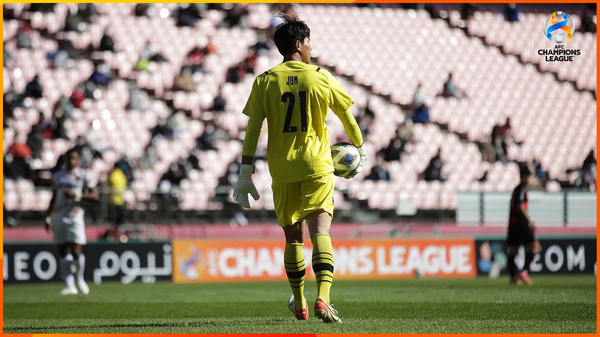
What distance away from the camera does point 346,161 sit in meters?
6.54

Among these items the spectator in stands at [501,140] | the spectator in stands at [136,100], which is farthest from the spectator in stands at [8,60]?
the spectator in stands at [501,140]

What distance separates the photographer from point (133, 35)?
879 inches

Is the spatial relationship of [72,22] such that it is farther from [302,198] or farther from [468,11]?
[302,198]

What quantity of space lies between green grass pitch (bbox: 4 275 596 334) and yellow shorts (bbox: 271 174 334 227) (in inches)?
31.4

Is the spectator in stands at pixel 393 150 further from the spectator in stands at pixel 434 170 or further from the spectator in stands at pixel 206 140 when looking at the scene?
the spectator in stands at pixel 206 140

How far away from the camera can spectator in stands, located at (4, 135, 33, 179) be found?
17688 mm

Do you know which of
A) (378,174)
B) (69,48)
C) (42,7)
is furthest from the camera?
(42,7)

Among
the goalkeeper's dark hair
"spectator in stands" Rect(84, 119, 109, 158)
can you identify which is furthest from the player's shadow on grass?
"spectator in stands" Rect(84, 119, 109, 158)

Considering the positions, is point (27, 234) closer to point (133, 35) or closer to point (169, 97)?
point (169, 97)

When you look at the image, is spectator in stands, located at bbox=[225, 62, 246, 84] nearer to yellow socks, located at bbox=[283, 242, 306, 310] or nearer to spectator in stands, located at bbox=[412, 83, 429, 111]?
spectator in stands, located at bbox=[412, 83, 429, 111]

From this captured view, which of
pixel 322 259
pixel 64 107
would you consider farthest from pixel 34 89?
pixel 322 259

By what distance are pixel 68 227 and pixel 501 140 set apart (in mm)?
13490

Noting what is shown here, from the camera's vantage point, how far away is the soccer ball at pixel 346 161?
651 centimetres

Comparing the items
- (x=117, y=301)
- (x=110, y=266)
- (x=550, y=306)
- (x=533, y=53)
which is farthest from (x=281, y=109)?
(x=533, y=53)
